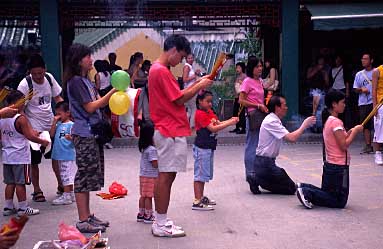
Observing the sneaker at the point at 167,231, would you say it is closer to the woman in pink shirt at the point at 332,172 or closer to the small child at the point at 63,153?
the woman in pink shirt at the point at 332,172

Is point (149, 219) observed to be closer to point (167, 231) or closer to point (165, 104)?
point (167, 231)

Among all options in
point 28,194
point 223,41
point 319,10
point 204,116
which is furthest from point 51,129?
point 223,41

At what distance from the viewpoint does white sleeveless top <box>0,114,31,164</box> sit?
6461mm

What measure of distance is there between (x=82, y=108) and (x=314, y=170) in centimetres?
437

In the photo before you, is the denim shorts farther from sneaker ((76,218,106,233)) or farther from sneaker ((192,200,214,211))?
sneaker ((76,218,106,233))

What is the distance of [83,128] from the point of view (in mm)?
5723

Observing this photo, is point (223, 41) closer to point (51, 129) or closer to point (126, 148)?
point (126, 148)

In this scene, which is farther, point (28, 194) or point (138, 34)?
point (138, 34)

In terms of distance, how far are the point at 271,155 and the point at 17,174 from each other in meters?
2.94

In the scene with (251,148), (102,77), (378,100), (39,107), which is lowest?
(251,148)

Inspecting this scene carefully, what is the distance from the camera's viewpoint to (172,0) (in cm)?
1248

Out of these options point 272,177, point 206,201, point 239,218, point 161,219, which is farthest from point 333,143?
point 161,219

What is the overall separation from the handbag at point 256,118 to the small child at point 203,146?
97 centimetres

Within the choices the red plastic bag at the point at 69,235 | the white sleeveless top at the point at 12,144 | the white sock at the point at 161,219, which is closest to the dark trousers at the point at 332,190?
the white sock at the point at 161,219
